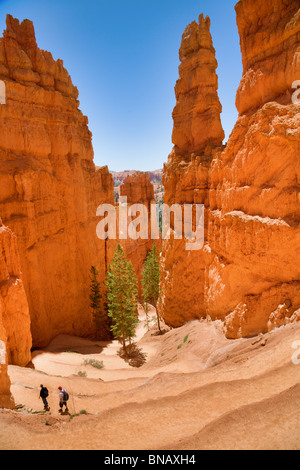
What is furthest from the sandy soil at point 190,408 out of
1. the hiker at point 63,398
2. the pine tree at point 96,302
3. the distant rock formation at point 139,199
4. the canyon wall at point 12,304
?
the distant rock formation at point 139,199

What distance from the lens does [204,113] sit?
21531 millimetres

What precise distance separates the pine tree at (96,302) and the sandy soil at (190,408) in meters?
15.2

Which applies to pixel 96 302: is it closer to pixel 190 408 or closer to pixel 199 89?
pixel 190 408

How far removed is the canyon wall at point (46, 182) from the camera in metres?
22.5

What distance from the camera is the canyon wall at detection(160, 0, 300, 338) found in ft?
37.8

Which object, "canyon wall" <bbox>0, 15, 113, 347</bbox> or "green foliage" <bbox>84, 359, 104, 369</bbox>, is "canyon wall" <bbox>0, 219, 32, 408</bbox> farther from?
"canyon wall" <bbox>0, 15, 113, 347</bbox>

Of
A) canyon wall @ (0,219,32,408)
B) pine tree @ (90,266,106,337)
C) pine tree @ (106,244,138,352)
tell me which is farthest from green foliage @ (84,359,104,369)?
pine tree @ (90,266,106,337)

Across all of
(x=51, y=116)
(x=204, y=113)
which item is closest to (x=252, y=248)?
(x=204, y=113)

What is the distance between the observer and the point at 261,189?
12.8m

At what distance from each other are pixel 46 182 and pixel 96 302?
47.3ft

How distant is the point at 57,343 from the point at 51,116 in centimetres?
2199

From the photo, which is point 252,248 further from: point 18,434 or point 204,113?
point 204,113

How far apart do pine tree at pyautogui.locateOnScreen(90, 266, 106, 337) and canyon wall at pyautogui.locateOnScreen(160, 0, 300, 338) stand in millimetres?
16867

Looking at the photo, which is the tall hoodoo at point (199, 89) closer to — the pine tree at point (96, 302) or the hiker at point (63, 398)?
the pine tree at point (96, 302)
